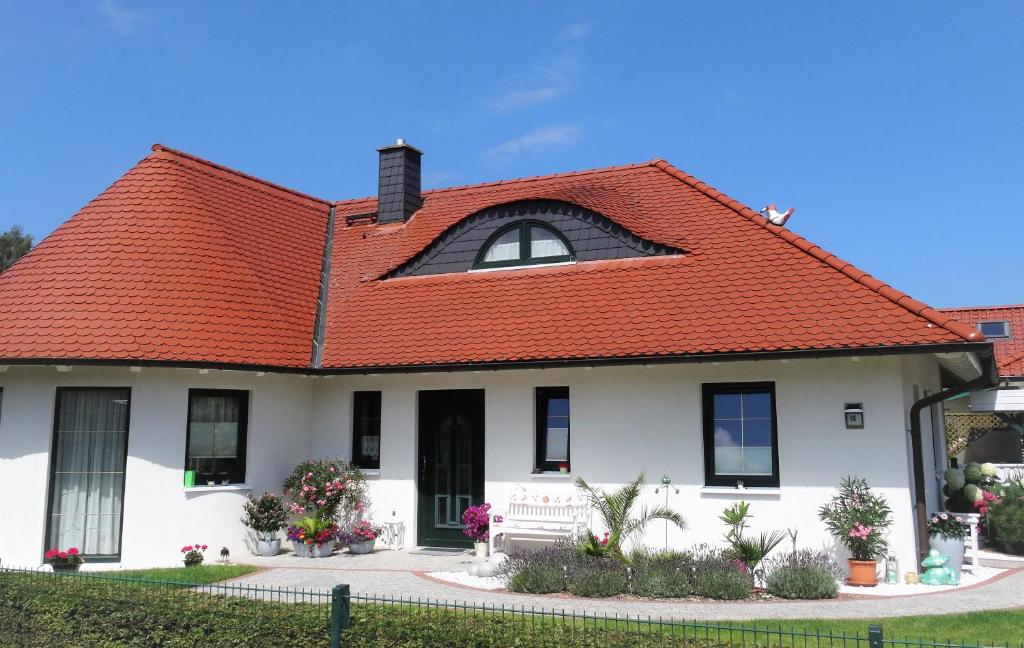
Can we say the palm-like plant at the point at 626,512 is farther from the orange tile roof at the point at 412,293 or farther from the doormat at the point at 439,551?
the doormat at the point at 439,551

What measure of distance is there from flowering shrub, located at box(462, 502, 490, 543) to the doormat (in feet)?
2.98

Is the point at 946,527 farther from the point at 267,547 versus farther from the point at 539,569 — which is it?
the point at 267,547

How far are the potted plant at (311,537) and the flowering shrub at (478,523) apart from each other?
2294 mm

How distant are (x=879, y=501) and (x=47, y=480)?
39.9 feet

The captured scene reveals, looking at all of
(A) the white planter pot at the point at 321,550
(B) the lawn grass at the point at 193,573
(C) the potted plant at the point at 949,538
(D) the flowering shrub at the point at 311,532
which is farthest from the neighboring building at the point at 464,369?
(A) the white planter pot at the point at 321,550

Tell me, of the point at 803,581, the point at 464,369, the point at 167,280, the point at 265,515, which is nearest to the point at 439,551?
the point at 265,515

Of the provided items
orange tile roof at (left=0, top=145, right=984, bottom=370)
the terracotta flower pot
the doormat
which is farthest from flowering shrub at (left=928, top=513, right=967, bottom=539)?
the doormat

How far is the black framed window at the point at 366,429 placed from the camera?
15.2 meters

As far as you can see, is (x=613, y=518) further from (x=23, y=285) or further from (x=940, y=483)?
(x=23, y=285)

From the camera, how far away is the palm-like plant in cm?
1276

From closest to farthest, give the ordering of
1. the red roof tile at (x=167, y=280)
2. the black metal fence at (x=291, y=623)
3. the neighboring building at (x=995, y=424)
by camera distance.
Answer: the black metal fence at (x=291, y=623), the red roof tile at (x=167, y=280), the neighboring building at (x=995, y=424)

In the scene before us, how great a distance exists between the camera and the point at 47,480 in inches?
509

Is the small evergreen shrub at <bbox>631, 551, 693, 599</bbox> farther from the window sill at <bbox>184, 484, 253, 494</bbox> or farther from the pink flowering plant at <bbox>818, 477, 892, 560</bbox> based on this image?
the window sill at <bbox>184, 484, 253, 494</bbox>

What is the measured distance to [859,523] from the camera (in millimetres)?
11359
